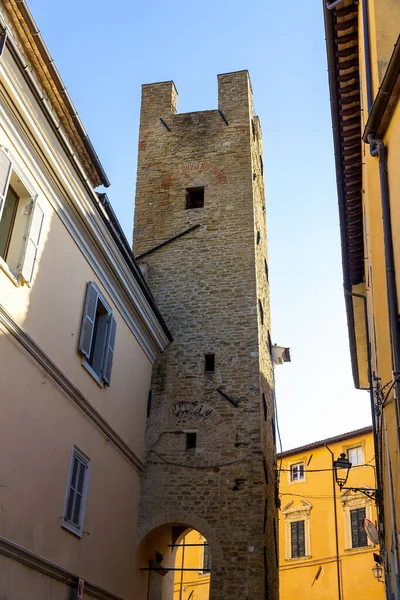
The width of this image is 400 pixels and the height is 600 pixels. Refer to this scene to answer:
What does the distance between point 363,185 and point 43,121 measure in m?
4.96

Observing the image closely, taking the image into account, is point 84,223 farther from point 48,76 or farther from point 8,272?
point 8,272

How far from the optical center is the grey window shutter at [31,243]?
8.62 meters

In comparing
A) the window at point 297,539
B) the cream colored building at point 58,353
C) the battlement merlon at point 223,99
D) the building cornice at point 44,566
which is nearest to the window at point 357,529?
the window at point 297,539

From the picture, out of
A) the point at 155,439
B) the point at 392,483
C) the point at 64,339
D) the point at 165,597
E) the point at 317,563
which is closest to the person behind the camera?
the point at 392,483

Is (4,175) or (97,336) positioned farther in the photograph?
(97,336)

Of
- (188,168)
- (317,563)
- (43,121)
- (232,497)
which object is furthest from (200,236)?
(317,563)

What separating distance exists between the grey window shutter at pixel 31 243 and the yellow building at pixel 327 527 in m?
15.6

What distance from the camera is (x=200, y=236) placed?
1608cm

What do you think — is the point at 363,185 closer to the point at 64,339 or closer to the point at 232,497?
the point at 64,339

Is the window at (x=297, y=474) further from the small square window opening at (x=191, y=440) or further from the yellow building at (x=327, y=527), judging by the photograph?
the small square window opening at (x=191, y=440)

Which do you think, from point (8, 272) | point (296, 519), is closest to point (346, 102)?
point (8, 272)

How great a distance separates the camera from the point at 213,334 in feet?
47.9

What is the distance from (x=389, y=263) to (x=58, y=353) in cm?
478

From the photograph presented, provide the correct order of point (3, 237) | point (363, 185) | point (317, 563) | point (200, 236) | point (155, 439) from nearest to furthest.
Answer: point (3, 237) → point (363, 185) → point (155, 439) → point (200, 236) → point (317, 563)
